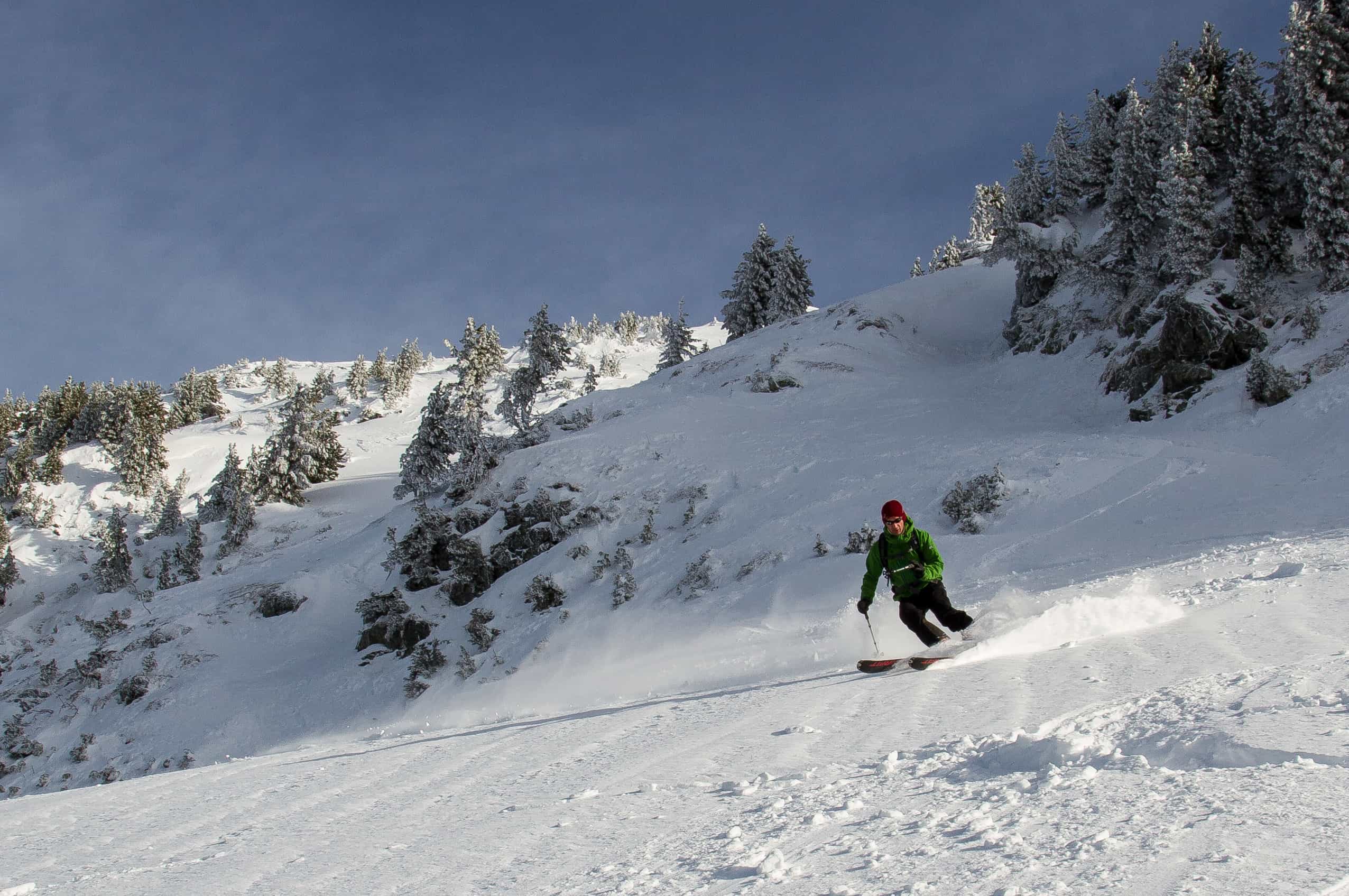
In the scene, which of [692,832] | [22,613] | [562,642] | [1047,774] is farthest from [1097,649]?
[22,613]

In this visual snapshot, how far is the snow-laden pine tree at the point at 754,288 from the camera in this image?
204 ft

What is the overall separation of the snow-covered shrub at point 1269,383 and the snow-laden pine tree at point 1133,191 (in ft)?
40.4

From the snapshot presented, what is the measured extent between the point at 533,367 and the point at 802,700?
31728mm

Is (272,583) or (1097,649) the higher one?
(272,583)

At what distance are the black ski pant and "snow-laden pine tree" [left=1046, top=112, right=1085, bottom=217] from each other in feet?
140

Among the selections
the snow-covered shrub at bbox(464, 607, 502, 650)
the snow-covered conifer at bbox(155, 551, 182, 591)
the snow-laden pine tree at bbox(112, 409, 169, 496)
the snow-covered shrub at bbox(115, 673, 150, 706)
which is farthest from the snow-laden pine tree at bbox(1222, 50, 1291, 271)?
the snow-laden pine tree at bbox(112, 409, 169, 496)

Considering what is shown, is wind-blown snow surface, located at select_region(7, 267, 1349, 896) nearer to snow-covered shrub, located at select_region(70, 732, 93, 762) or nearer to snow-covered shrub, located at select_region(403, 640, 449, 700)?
snow-covered shrub, located at select_region(70, 732, 93, 762)

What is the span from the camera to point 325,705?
2100cm

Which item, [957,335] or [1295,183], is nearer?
[1295,183]

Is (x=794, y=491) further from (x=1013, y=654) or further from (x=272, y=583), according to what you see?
(x=272, y=583)

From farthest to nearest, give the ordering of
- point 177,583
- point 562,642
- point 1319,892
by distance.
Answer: point 177,583
point 562,642
point 1319,892

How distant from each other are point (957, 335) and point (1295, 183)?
19391 mm

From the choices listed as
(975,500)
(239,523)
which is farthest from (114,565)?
(975,500)

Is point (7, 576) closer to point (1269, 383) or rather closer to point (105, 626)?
point (105, 626)
